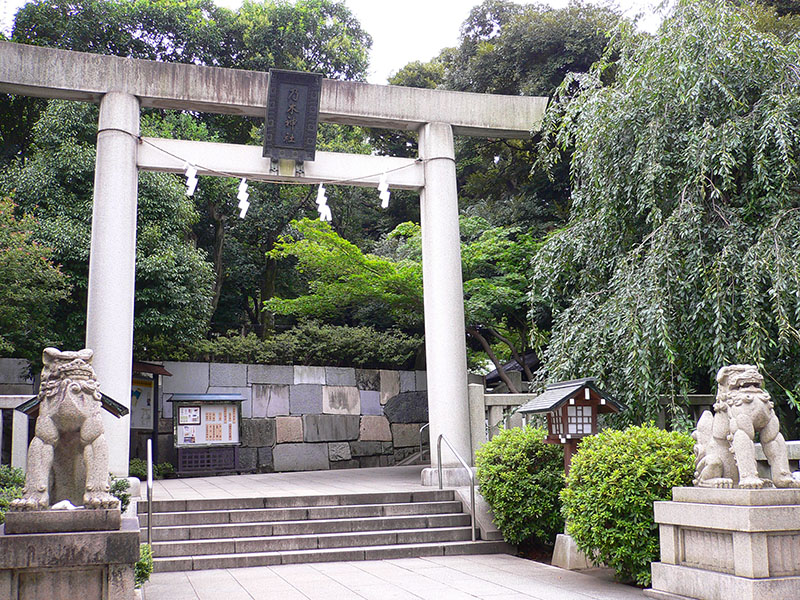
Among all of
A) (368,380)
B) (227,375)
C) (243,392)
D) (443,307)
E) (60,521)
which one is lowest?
(60,521)

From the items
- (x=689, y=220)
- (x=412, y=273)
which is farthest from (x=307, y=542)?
(x=412, y=273)

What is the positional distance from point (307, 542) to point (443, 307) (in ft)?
13.5

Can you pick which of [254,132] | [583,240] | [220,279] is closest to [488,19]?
[254,132]

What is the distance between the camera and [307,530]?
8.31 metres

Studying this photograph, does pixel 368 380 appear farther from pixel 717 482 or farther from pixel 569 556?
pixel 717 482

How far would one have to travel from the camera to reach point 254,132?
19.8 m

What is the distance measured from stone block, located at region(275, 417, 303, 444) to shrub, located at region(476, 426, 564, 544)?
756 centimetres

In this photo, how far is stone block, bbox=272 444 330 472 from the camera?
14766mm

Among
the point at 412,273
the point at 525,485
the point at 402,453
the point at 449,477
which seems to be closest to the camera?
the point at 525,485

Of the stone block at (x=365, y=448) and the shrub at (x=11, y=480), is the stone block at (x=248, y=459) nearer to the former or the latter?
the stone block at (x=365, y=448)

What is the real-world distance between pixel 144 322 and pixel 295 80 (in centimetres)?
584

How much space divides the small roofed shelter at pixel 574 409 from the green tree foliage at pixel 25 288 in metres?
7.99

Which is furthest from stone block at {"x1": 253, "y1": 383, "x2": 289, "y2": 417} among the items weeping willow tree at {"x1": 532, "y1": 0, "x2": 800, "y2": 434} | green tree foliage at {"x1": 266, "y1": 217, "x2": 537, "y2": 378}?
weeping willow tree at {"x1": 532, "y1": 0, "x2": 800, "y2": 434}

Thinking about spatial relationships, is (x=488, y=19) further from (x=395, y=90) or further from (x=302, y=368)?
(x=302, y=368)
